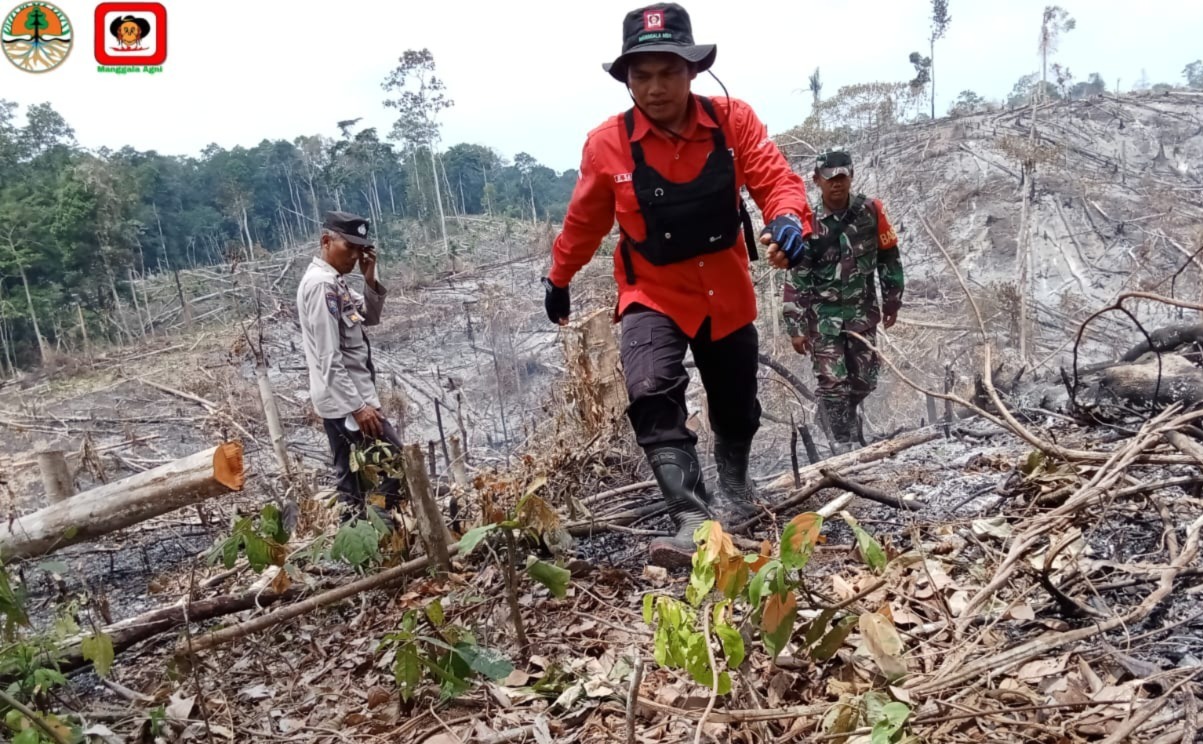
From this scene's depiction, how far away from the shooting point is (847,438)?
475 cm

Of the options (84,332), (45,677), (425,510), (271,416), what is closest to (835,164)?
(425,510)

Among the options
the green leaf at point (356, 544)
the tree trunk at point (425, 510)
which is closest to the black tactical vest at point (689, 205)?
the tree trunk at point (425, 510)

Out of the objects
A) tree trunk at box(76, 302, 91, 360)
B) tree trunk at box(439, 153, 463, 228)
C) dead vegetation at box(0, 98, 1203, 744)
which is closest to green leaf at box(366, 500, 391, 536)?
dead vegetation at box(0, 98, 1203, 744)

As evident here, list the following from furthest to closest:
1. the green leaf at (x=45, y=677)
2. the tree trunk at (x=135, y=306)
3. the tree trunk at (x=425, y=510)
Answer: the tree trunk at (x=135, y=306), the tree trunk at (x=425, y=510), the green leaf at (x=45, y=677)

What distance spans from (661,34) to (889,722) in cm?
215

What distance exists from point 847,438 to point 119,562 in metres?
4.66

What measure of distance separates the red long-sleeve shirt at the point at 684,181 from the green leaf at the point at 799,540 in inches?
54.9

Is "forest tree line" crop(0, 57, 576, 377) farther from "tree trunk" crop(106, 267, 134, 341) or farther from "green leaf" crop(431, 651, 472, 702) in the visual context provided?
"green leaf" crop(431, 651, 472, 702)

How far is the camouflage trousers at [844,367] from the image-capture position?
4566mm

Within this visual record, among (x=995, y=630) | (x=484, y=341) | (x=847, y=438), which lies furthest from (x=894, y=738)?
(x=484, y=341)

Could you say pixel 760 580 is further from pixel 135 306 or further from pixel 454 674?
pixel 135 306

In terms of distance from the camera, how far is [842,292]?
4.48 m

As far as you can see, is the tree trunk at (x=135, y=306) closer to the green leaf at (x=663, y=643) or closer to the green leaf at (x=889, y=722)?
the green leaf at (x=663, y=643)

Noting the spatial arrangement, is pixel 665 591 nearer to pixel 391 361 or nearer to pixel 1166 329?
pixel 1166 329
